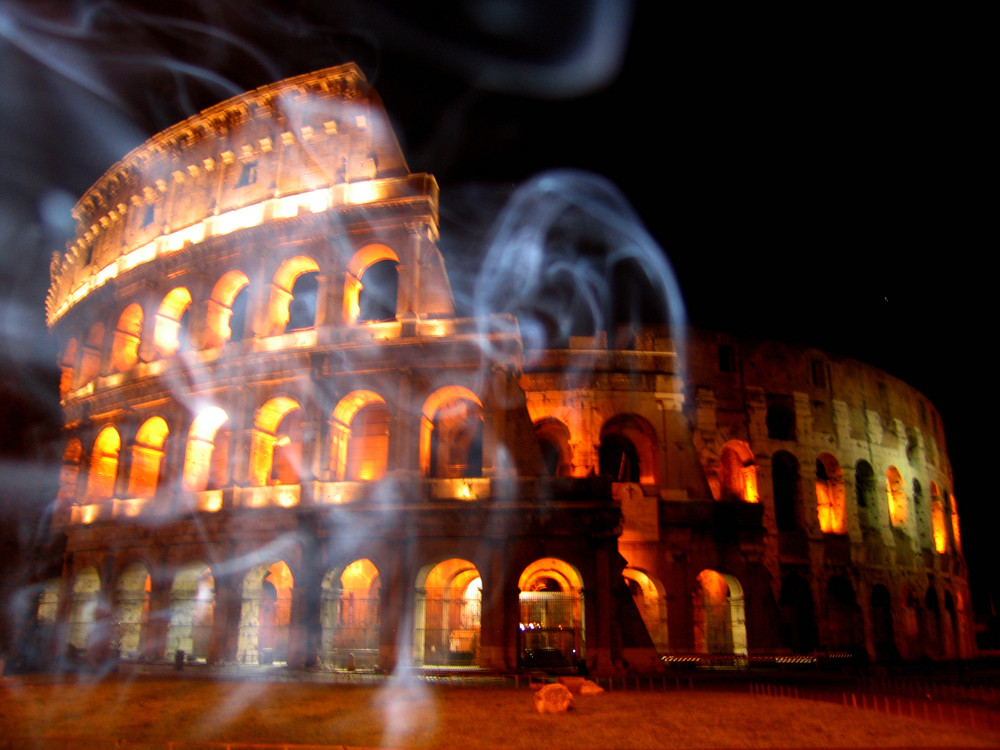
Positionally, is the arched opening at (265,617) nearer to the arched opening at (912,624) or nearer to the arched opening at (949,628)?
the arched opening at (912,624)

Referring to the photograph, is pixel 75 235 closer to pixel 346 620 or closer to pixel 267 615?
pixel 267 615

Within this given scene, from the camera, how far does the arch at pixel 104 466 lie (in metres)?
23.2

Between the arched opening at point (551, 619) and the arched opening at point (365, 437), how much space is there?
5.54 meters

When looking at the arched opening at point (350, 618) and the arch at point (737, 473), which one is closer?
the arched opening at point (350, 618)

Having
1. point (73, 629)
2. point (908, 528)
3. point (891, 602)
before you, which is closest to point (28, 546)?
point (73, 629)

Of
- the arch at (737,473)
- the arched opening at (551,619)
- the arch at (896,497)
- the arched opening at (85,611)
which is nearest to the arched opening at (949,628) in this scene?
the arch at (896,497)

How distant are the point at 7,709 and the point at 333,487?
8.44 metres

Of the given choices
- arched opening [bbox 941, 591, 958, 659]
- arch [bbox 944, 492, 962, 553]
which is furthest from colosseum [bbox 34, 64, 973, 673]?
arch [bbox 944, 492, 962, 553]

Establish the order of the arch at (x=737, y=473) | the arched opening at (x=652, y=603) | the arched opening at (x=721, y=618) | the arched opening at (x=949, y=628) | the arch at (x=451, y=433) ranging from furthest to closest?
1. the arched opening at (x=949, y=628)
2. the arch at (x=737, y=473)
3. the arched opening at (x=721, y=618)
4. the arched opening at (x=652, y=603)
5. the arch at (x=451, y=433)

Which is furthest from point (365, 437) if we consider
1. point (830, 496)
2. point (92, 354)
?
point (830, 496)

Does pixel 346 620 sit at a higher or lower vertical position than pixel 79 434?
lower

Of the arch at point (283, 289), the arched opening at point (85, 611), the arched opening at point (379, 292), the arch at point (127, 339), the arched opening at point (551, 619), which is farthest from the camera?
the arched opening at point (379, 292)

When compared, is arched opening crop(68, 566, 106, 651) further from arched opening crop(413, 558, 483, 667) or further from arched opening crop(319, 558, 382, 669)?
arched opening crop(413, 558, 483, 667)

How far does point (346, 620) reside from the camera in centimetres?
2152
